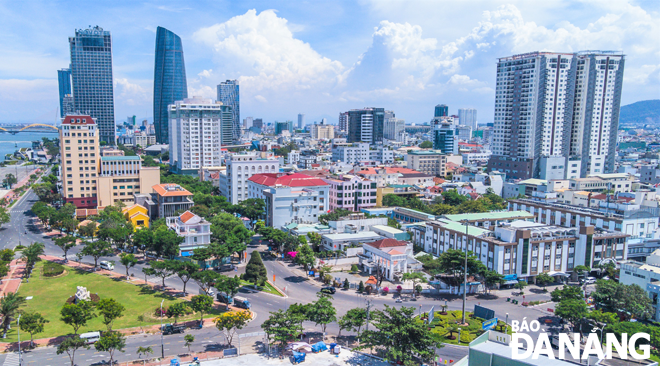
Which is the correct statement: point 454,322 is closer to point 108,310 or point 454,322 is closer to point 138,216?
point 108,310

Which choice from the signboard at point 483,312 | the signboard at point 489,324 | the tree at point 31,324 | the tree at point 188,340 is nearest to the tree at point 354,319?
the signboard at point 489,324

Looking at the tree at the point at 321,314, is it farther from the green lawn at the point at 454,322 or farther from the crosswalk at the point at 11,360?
the crosswalk at the point at 11,360

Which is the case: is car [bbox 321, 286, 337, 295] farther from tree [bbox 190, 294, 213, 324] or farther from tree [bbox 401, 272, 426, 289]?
tree [bbox 190, 294, 213, 324]

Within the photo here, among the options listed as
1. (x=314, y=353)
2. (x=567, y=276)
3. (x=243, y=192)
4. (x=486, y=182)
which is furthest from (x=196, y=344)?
(x=486, y=182)

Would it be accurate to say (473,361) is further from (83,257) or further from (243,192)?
(243,192)

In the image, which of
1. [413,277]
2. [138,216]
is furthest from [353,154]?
[413,277]
